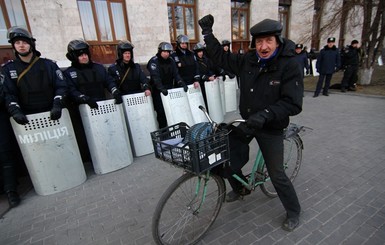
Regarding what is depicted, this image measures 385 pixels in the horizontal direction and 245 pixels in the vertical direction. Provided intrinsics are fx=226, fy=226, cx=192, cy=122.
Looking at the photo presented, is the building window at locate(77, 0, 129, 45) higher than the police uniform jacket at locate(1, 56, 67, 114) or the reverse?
higher

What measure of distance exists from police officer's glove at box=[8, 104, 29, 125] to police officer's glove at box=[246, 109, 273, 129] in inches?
113

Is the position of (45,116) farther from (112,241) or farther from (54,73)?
(112,241)

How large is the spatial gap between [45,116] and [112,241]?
1956mm

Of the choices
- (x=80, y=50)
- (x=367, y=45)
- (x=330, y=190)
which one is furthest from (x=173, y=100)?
(x=367, y=45)

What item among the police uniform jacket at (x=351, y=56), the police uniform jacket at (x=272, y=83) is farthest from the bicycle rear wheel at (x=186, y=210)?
the police uniform jacket at (x=351, y=56)

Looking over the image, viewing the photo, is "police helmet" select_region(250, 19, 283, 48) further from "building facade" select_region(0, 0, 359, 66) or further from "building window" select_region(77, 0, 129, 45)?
"building window" select_region(77, 0, 129, 45)

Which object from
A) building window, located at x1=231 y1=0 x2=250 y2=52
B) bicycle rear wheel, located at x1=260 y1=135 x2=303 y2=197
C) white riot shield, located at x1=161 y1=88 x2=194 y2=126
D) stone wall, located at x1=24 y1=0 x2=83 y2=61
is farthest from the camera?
building window, located at x1=231 y1=0 x2=250 y2=52

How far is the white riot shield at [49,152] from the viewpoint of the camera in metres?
3.10

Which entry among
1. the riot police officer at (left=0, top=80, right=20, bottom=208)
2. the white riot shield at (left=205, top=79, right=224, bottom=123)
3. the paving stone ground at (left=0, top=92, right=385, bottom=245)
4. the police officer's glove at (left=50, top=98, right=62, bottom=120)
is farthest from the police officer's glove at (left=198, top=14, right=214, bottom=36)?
the white riot shield at (left=205, top=79, right=224, bottom=123)

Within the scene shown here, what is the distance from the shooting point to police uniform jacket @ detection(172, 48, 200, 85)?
5.72m

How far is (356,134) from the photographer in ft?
15.9

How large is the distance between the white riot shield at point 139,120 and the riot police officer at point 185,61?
5.48 ft

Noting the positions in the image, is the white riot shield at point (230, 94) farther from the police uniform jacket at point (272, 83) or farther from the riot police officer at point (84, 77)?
the police uniform jacket at point (272, 83)

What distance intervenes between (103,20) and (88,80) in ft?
25.0
